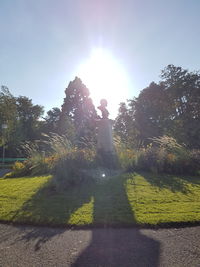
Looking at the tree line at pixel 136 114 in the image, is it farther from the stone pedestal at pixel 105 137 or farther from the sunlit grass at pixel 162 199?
the sunlit grass at pixel 162 199

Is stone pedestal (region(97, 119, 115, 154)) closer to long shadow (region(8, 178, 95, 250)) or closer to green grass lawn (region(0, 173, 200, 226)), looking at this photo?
green grass lawn (region(0, 173, 200, 226))

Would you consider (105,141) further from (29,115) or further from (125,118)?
(29,115)

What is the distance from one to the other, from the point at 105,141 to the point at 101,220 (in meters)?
4.93

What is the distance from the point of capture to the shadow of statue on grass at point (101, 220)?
2.09 meters

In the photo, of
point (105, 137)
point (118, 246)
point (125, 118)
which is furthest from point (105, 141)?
point (125, 118)

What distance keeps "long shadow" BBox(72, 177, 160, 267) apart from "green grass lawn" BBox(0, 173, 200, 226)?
19 mm

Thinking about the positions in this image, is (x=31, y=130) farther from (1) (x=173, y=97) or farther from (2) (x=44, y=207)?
(2) (x=44, y=207)

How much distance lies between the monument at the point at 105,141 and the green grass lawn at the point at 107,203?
5.18 ft

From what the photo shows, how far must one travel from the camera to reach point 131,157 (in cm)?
742

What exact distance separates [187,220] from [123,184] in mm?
2406

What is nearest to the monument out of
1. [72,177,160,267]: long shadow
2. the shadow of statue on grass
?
the shadow of statue on grass

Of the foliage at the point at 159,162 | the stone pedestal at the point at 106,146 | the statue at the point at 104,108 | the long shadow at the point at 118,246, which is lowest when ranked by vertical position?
the long shadow at the point at 118,246

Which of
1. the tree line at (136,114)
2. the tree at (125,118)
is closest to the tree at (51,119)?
the tree line at (136,114)

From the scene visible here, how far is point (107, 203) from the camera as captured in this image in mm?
3883
